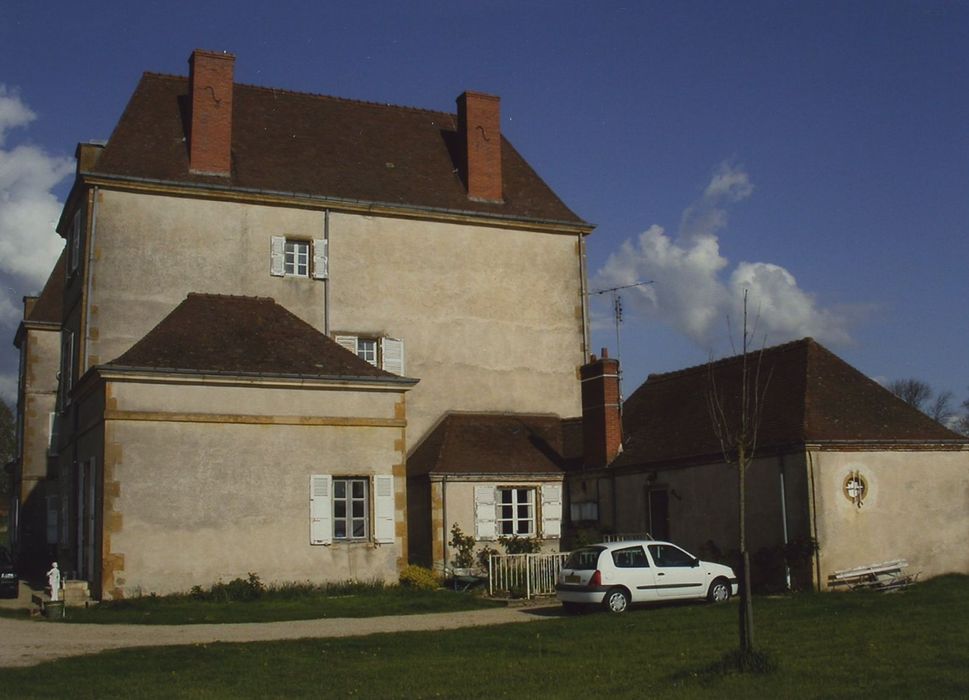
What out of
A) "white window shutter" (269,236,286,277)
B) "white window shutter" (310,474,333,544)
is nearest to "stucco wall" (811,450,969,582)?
"white window shutter" (310,474,333,544)

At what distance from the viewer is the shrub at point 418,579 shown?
2303 centimetres

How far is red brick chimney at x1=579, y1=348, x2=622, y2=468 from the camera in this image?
1032 inches

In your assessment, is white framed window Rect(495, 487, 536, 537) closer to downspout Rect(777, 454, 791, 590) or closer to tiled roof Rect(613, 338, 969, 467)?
tiled roof Rect(613, 338, 969, 467)

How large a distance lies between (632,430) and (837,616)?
34.8ft

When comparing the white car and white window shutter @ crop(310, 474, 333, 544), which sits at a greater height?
white window shutter @ crop(310, 474, 333, 544)

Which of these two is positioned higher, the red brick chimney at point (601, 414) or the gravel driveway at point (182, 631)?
the red brick chimney at point (601, 414)

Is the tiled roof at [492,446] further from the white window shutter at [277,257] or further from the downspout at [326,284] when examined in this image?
the white window shutter at [277,257]

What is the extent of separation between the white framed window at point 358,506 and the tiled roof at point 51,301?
61.7 ft

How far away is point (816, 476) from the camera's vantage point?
20547mm

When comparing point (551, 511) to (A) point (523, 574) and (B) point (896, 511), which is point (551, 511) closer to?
(A) point (523, 574)

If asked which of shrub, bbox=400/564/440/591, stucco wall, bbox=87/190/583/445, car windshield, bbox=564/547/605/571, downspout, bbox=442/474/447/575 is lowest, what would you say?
shrub, bbox=400/564/440/591

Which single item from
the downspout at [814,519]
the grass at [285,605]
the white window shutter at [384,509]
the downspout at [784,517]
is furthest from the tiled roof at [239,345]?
the downspout at [814,519]

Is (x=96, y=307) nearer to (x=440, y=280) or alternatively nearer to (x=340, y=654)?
(x=440, y=280)

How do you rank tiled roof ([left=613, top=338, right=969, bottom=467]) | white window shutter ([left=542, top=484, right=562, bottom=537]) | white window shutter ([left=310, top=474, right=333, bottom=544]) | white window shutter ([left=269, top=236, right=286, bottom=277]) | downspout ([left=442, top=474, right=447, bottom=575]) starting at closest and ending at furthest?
tiled roof ([left=613, top=338, right=969, bottom=467])
white window shutter ([left=310, top=474, right=333, bottom=544])
downspout ([left=442, top=474, right=447, bottom=575])
white window shutter ([left=542, top=484, right=562, bottom=537])
white window shutter ([left=269, top=236, right=286, bottom=277])
